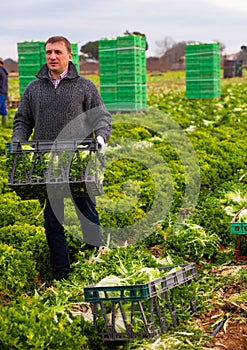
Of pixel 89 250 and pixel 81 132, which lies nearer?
pixel 81 132

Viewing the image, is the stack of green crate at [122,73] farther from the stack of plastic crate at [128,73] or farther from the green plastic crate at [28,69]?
the green plastic crate at [28,69]

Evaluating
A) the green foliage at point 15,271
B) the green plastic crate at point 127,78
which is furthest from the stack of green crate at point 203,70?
the green foliage at point 15,271

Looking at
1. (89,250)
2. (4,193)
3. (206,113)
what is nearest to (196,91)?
(206,113)

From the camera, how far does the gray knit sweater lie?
6215 millimetres

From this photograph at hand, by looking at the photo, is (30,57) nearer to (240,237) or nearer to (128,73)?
(128,73)

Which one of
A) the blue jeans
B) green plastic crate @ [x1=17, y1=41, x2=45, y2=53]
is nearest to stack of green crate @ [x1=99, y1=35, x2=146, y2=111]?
green plastic crate @ [x1=17, y1=41, x2=45, y2=53]

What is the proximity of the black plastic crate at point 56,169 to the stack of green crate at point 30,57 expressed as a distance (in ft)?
52.0

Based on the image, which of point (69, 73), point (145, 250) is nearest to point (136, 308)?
point (145, 250)

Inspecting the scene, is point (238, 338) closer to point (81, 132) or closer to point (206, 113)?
point (81, 132)

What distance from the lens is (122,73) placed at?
21906 millimetres

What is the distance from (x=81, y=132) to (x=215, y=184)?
498 centimetres

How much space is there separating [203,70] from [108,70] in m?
8.08

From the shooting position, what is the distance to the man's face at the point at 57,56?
6082 millimetres

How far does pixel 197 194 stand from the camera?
32.5 ft
